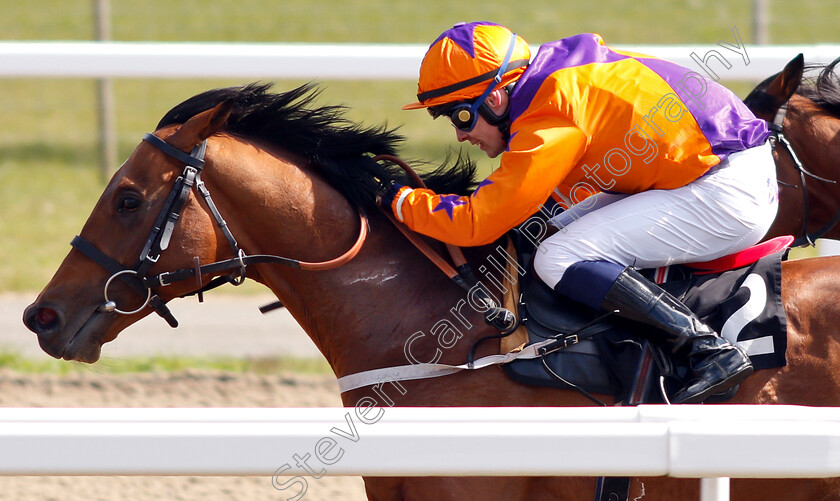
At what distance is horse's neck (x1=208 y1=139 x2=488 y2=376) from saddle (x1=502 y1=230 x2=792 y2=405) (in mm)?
148

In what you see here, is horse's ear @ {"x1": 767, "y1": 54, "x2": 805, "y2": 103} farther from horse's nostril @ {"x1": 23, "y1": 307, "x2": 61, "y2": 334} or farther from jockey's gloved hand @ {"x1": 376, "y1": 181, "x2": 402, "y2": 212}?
horse's nostril @ {"x1": 23, "y1": 307, "x2": 61, "y2": 334}

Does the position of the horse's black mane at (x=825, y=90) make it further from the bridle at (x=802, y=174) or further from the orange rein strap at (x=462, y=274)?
the orange rein strap at (x=462, y=274)

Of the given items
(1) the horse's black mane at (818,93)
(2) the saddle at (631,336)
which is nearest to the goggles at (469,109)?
(2) the saddle at (631,336)

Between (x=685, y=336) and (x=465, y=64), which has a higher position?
(x=465, y=64)

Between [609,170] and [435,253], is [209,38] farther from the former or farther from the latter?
[609,170]

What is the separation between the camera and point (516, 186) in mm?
2303

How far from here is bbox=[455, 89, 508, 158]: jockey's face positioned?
8.14 ft

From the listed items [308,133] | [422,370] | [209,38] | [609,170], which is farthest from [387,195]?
[209,38]

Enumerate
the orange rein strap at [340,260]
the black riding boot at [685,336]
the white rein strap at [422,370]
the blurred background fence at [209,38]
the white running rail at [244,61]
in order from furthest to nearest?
the blurred background fence at [209,38]
the white running rail at [244,61]
the orange rein strap at [340,260]
the white rein strap at [422,370]
the black riding boot at [685,336]

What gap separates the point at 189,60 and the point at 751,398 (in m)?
2.48

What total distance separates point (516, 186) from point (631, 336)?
48cm

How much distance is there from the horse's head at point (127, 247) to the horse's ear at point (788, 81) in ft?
6.41

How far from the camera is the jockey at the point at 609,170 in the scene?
7.56 feet

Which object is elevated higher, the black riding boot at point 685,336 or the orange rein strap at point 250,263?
the black riding boot at point 685,336
